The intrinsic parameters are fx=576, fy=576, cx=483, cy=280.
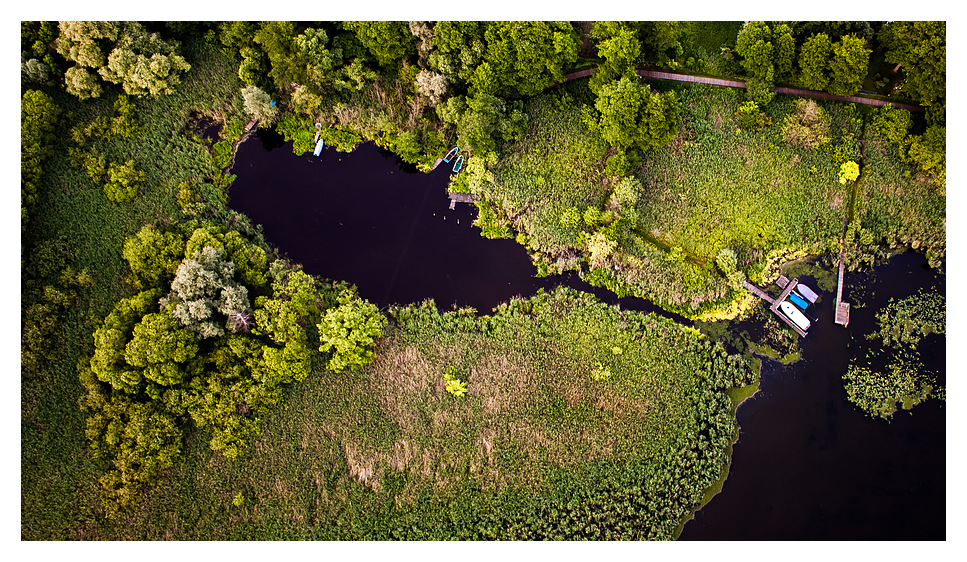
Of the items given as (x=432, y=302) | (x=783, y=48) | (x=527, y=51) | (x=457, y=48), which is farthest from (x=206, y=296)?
(x=783, y=48)

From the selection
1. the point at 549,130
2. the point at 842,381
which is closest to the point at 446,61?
the point at 549,130

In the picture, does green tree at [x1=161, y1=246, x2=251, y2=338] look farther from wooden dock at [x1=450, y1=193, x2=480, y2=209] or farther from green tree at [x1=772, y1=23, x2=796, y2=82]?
green tree at [x1=772, y1=23, x2=796, y2=82]

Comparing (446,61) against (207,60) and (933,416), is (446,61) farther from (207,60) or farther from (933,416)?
(933,416)

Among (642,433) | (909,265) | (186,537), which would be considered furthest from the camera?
(909,265)

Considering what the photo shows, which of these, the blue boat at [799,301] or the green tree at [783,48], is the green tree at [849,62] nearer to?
the green tree at [783,48]

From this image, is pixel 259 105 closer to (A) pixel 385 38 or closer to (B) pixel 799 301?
(A) pixel 385 38
